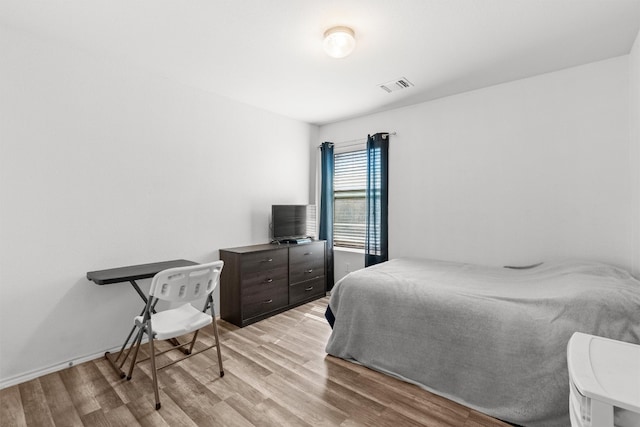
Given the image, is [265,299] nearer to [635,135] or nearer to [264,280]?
[264,280]

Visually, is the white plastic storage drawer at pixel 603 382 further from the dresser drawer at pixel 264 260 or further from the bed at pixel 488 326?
the dresser drawer at pixel 264 260

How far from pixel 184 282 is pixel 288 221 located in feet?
6.75

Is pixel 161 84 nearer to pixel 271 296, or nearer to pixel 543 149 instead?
pixel 271 296

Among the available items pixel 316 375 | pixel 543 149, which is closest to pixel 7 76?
pixel 316 375

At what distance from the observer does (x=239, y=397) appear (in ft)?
6.75

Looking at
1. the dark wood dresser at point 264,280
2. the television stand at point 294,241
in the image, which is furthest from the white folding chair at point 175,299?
the television stand at point 294,241

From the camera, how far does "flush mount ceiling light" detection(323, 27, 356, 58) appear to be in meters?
2.19

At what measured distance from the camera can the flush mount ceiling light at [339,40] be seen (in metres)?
2.19

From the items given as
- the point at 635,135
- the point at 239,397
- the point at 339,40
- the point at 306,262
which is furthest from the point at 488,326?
the point at 306,262

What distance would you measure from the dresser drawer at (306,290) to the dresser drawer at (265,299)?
11cm

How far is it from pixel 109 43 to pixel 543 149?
4.10m

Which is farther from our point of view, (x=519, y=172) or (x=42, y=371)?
(x=519, y=172)

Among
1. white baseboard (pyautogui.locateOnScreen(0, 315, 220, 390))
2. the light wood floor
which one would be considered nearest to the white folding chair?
the light wood floor

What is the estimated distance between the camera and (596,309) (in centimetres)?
174
